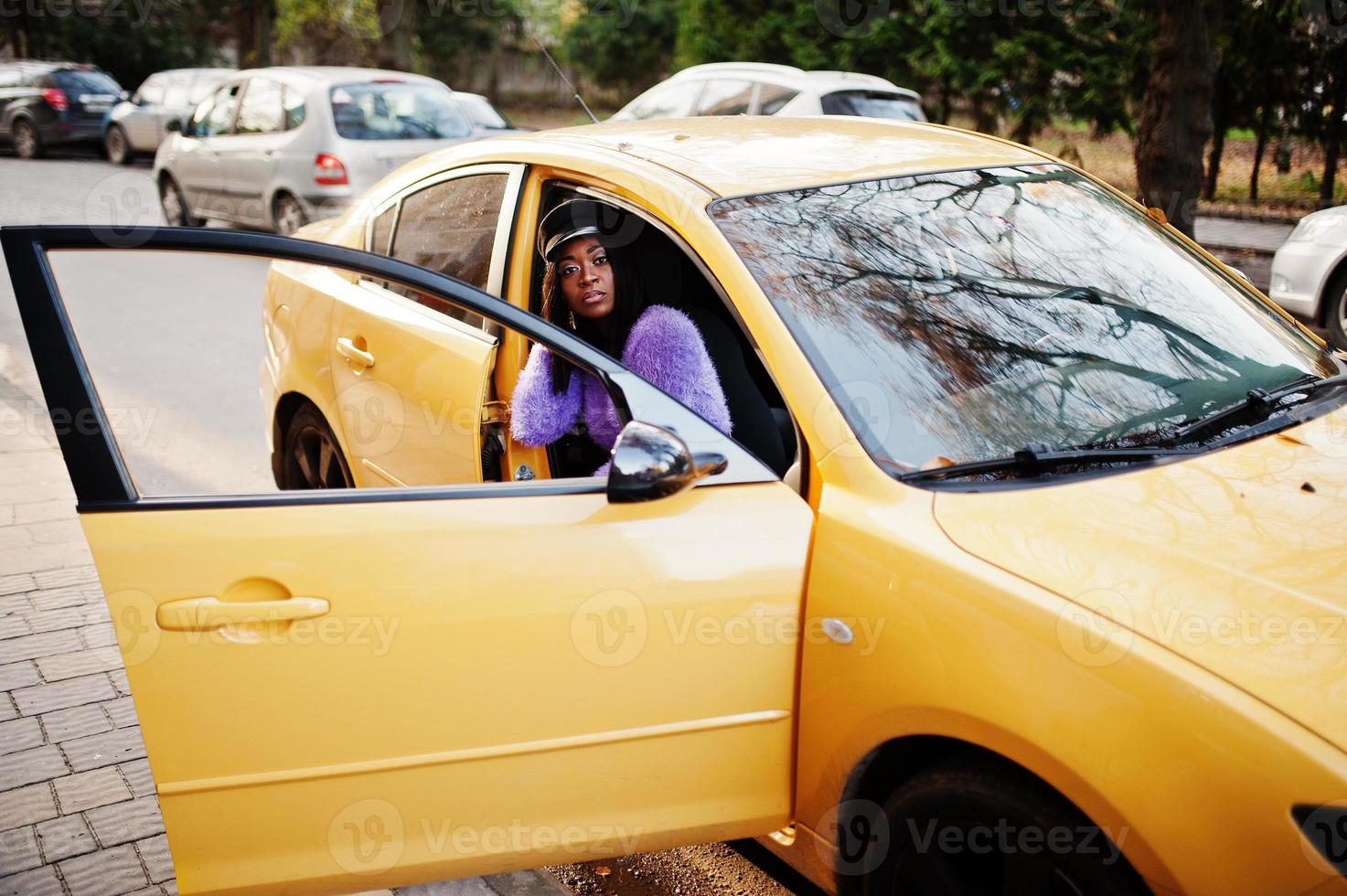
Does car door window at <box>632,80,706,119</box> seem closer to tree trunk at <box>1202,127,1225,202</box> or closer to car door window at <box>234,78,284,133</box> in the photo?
car door window at <box>234,78,284,133</box>

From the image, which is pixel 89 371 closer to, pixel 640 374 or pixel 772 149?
pixel 640 374

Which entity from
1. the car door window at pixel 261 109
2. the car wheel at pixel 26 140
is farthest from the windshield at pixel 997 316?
the car wheel at pixel 26 140

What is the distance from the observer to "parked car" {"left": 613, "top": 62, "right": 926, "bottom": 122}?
11234 millimetres

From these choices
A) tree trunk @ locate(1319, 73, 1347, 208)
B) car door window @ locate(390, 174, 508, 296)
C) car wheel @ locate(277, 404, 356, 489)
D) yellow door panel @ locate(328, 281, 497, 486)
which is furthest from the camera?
tree trunk @ locate(1319, 73, 1347, 208)

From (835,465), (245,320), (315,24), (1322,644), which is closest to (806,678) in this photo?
(835,465)

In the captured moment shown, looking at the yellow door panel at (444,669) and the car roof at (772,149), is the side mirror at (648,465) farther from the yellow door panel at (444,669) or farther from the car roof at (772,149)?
the car roof at (772,149)

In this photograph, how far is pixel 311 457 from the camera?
4.23 meters

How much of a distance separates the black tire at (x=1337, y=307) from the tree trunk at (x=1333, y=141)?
710cm

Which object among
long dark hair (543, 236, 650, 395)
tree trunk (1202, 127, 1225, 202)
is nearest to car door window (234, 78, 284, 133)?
long dark hair (543, 236, 650, 395)

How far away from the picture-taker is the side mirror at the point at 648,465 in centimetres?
217

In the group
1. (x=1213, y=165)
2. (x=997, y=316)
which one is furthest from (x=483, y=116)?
(x=997, y=316)

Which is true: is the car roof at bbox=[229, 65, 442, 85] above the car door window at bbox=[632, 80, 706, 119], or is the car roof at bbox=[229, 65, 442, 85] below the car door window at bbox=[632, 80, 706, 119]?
above

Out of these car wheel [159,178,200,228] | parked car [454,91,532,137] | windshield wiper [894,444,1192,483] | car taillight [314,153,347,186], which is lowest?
car wheel [159,178,200,228]

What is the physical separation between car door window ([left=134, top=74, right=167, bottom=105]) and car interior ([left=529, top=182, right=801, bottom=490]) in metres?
18.6
